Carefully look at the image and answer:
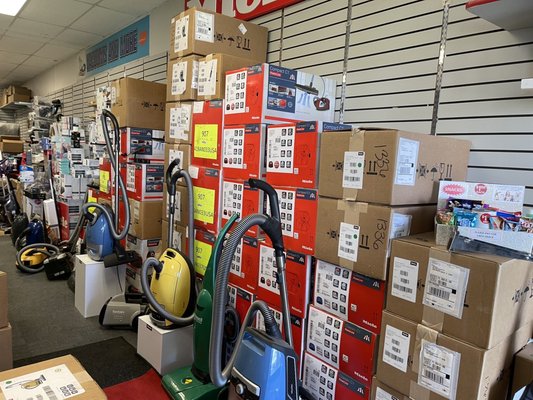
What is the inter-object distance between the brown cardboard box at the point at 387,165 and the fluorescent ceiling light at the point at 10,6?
5.20 meters

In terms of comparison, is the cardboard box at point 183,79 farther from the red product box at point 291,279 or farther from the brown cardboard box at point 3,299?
the brown cardboard box at point 3,299

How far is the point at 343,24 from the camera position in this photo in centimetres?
271

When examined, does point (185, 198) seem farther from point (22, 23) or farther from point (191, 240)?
point (22, 23)

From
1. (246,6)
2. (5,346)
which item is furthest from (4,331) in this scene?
(246,6)

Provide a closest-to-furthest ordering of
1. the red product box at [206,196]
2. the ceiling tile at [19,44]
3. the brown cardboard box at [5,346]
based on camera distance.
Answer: the brown cardboard box at [5,346] < the red product box at [206,196] < the ceiling tile at [19,44]

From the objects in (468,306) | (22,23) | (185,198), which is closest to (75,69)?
(22,23)

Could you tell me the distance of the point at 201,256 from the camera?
2.80 meters

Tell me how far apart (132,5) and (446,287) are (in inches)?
198

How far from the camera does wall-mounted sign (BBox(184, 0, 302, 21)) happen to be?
3178 mm

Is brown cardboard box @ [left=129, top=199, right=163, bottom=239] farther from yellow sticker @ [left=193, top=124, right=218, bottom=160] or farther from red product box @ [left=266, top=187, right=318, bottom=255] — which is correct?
red product box @ [left=266, top=187, right=318, bottom=255]

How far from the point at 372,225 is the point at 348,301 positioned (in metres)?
0.39

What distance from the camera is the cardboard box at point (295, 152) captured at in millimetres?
1916

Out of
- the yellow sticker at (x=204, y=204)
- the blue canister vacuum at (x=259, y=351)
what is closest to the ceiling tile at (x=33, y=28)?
the yellow sticker at (x=204, y=204)

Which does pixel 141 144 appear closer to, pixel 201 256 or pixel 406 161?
pixel 201 256
